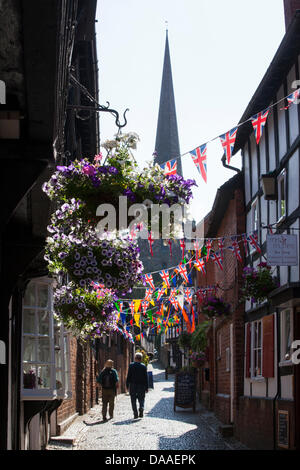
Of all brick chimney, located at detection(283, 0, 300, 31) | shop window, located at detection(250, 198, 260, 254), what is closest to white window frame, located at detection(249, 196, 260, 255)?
shop window, located at detection(250, 198, 260, 254)

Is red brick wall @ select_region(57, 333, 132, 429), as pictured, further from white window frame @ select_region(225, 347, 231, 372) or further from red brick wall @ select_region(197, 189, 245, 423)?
white window frame @ select_region(225, 347, 231, 372)

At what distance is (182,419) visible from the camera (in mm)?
18156

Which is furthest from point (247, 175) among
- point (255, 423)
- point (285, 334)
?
point (255, 423)

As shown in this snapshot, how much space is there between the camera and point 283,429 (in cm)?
1089

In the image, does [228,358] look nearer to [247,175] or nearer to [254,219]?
[254,219]

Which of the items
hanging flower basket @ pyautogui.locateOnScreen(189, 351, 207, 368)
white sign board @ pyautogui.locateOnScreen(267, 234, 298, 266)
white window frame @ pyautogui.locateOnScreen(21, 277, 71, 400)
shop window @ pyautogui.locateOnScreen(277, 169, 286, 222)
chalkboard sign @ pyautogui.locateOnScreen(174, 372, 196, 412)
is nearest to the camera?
white window frame @ pyautogui.locateOnScreen(21, 277, 71, 400)

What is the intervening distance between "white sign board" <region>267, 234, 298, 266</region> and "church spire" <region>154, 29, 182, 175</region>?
3261 inches

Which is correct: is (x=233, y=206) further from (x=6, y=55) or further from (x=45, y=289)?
(x=6, y=55)

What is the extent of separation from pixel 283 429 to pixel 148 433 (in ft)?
13.5

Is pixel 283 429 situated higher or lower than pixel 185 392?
higher

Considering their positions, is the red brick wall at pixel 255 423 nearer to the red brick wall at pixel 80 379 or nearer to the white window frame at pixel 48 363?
the red brick wall at pixel 80 379

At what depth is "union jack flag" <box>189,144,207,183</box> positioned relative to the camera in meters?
9.23

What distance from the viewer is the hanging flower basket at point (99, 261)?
7102mm

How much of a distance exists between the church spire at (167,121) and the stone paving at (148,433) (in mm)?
75833
